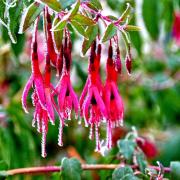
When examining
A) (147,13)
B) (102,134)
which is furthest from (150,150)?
(147,13)

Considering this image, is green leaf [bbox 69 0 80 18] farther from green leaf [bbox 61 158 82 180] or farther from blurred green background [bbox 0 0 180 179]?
blurred green background [bbox 0 0 180 179]

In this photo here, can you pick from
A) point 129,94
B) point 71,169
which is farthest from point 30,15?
point 129,94

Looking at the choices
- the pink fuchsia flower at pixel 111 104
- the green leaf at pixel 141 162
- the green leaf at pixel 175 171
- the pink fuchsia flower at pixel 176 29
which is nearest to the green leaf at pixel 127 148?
the green leaf at pixel 141 162

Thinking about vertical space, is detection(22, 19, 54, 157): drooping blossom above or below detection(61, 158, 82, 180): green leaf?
above

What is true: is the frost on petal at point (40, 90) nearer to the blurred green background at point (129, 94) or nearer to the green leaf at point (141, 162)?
the green leaf at point (141, 162)

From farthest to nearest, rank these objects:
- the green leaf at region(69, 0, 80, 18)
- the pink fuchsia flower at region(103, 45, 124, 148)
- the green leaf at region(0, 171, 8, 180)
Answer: the green leaf at region(0, 171, 8, 180) → the pink fuchsia flower at region(103, 45, 124, 148) → the green leaf at region(69, 0, 80, 18)

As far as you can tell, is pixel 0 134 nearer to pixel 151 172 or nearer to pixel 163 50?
pixel 151 172

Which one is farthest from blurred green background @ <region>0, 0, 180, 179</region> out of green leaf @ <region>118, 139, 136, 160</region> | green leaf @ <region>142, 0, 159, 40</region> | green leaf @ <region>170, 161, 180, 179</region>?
green leaf @ <region>170, 161, 180, 179</region>
